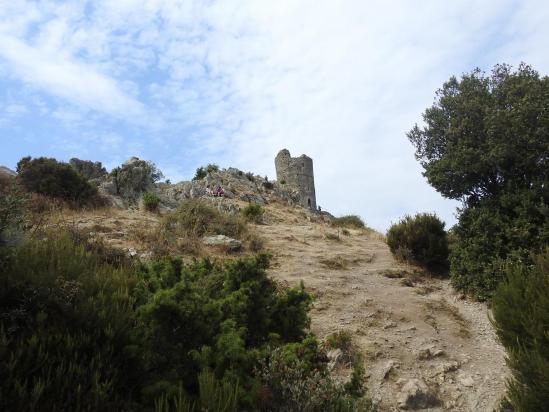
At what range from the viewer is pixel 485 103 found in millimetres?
11789

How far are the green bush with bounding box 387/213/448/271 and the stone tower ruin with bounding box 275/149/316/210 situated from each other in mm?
24984

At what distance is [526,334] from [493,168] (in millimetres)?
6298

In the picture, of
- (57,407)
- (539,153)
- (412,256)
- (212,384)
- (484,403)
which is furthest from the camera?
(412,256)

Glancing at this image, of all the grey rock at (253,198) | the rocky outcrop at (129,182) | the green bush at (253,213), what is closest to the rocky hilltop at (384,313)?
the green bush at (253,213)

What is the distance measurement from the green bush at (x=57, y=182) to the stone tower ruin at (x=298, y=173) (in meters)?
23.5

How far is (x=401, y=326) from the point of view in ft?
27.9

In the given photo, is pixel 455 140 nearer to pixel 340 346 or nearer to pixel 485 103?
pixel 485 103

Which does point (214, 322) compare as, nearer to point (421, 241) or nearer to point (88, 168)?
point (421, 241)

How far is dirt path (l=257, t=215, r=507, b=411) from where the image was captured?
651 cm

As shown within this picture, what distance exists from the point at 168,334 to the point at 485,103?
10.6m

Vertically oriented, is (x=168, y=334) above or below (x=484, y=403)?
above

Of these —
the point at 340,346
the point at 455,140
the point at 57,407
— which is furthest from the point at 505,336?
the point at 455,140

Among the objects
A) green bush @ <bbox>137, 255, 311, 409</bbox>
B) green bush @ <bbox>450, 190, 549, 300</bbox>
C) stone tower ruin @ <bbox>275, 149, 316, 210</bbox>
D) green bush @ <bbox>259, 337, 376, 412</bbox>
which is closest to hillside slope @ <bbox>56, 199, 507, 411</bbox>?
green bush @ <bbox>450, 190, 549, 300</bbox>

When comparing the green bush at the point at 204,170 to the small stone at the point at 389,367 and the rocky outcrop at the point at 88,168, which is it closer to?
the rocky outcrop at the point at 88,168
